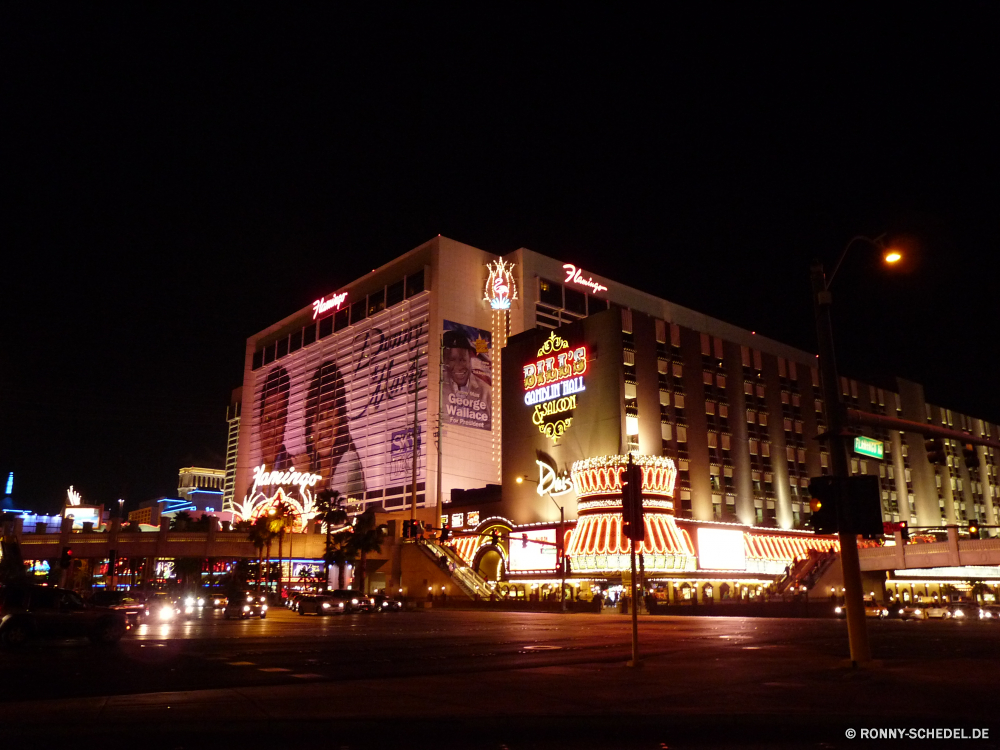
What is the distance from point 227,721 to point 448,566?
71255 mm

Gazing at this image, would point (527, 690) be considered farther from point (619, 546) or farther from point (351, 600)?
point (619, 546)

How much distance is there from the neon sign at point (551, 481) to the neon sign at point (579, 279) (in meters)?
48.0

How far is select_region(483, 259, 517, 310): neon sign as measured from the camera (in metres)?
118

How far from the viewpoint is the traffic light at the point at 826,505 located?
1474 cm

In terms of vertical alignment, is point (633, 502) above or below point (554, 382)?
below

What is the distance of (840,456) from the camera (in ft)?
51.3

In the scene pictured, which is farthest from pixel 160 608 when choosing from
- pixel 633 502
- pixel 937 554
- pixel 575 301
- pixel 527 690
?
pixel 575 301

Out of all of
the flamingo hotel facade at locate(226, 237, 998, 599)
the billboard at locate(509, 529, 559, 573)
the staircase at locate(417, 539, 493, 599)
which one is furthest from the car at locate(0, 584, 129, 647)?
the billboard at locate(509, 529, 559, 573)

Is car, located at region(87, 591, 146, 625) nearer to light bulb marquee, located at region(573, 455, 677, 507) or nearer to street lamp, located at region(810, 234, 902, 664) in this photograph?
street lamp, located at region(810, 234, 902, 664)

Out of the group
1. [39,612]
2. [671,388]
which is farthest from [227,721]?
[671,388]

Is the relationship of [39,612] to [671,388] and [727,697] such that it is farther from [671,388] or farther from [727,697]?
[671,388]

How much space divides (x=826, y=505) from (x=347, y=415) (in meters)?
131

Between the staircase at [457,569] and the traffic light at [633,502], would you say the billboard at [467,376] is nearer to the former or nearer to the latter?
the staircase at [457,569]

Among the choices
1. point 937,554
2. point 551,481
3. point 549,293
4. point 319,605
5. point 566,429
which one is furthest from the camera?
point 549,293
